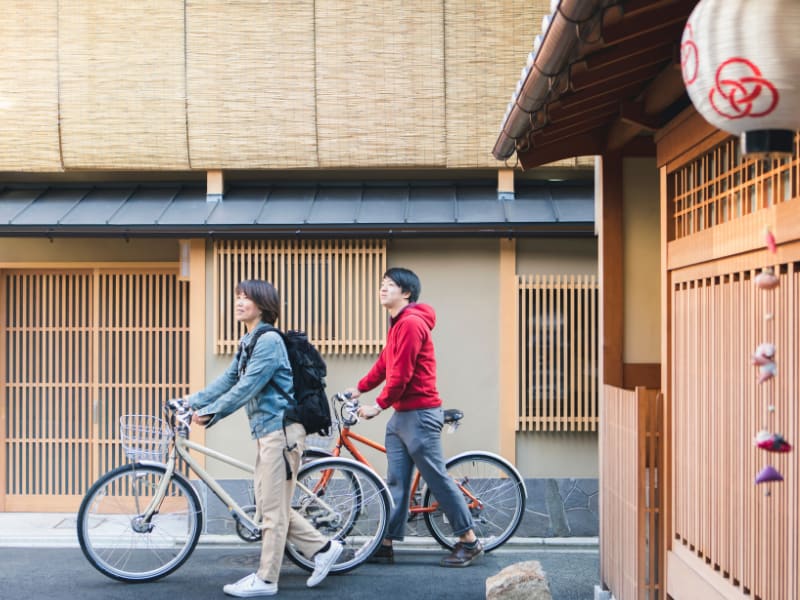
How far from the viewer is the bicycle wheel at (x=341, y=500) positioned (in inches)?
310

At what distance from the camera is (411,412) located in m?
7.89

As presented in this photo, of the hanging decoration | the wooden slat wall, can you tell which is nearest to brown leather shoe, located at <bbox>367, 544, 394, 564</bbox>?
the wooden slat wall

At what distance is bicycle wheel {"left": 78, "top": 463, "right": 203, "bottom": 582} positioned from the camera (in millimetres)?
7453

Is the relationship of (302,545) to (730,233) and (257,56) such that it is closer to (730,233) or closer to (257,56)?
(730,233)

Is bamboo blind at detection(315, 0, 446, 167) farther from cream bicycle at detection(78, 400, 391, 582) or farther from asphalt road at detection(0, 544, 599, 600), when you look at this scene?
asphalt road at detection(0, 544, 599, 600)

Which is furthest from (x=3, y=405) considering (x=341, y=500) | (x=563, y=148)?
(x=563, y=148)

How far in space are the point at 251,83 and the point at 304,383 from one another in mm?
3766

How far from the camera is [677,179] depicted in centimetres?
585

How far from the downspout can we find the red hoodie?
2.16 metres

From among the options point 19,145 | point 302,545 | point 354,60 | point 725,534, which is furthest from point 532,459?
point 19,145

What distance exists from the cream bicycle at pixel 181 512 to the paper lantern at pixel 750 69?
5.03m

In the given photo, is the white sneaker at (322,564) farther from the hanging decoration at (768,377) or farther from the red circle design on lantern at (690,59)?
the red circle design on lantern at (690,59)

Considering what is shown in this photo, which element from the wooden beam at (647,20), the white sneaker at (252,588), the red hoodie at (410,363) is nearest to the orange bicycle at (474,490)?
the red hoodie at (410,363)

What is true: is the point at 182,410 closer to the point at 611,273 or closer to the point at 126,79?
the point at 611,273
